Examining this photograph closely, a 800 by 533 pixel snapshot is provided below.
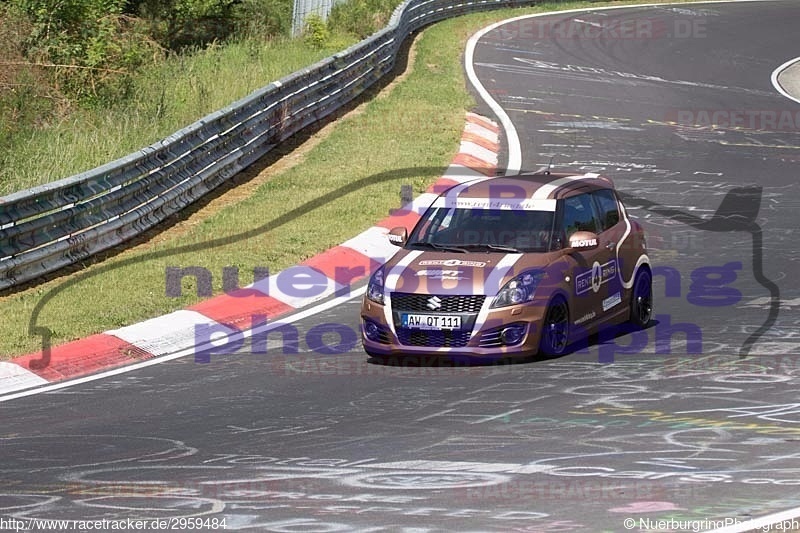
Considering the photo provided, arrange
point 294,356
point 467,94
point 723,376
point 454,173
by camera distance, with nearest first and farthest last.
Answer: point 723,376 → point 294,356 → point 454,173 → point 467,94

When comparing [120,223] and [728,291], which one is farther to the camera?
[120,223]

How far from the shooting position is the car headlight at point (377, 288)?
11398 mm

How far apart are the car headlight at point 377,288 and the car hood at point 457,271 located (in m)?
0.07

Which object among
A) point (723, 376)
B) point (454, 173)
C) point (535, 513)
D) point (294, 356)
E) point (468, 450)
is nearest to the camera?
point (535, 513)

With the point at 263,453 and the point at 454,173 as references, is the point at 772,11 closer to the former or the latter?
the point at 454,173

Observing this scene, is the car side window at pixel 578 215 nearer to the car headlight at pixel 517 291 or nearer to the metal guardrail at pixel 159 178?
the car headlight at pixel 517 291

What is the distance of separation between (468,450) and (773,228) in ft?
31.0

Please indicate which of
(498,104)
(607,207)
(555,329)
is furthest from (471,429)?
(498,104)

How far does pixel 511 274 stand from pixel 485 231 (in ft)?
3.20

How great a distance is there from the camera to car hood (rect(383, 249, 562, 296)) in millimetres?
11062

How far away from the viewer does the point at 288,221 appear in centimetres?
1697

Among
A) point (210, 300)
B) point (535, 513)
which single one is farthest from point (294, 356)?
point (535, 513)

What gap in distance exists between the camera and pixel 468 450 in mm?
8484

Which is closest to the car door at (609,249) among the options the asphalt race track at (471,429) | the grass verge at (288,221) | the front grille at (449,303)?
the asphalt race track at (471,429)
